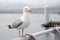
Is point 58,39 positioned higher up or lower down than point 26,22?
lower down

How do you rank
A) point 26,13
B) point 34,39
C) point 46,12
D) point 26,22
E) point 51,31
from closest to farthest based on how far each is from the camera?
1. point 34,39
2. point 51,31
3. point 26,22
4. point 26,13
5. point 46,12

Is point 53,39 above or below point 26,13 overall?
below

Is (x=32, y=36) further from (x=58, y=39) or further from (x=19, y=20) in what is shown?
(x=19, y=20)

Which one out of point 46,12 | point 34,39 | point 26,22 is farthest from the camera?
point 46,12

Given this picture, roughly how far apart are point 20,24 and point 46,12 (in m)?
2.45

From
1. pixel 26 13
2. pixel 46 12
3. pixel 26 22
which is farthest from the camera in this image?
pixel 46 12

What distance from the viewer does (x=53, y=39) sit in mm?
1948

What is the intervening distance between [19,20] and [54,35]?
58 centimetres

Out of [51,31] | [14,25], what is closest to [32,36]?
[51,31]

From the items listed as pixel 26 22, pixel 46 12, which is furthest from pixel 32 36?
pixel 46 12

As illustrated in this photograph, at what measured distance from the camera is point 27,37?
134cm

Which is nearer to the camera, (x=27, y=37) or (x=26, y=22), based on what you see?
(x=27, y=37)

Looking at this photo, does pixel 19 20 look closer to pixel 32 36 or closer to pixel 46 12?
pixel 32 36

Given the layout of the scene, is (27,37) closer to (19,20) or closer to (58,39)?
(58,39)
